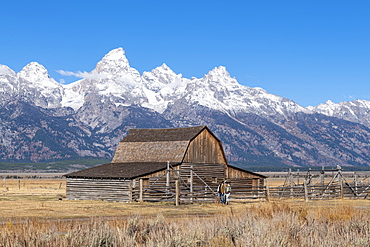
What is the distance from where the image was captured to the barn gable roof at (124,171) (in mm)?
44388

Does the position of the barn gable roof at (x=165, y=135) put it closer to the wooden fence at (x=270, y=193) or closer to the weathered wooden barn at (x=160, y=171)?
the weathered wooden barn at (x=160, y=171)

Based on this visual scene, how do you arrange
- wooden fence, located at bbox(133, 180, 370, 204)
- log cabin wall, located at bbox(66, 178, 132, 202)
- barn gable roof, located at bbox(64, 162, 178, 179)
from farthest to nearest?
1. barn gable roof, located at bbox(64, 162, 178, 179)
2. log cabin wall, located at bbox(66, 178, 132, 202)
3. wooden fence, located at bbox(133, 180, 370, 204)

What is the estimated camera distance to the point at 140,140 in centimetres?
5544

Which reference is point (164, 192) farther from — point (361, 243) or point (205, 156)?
point (361, 243)

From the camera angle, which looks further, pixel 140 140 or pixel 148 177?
pixel 140 140

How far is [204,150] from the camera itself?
173 ft

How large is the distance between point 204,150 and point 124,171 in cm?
938

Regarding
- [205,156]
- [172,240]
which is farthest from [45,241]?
[205,156]

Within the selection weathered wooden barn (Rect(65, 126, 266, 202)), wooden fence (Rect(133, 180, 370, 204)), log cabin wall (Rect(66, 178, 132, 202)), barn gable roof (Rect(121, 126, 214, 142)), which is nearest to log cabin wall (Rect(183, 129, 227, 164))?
weathered wooden barn (Rect(65, 126, 266, 202))

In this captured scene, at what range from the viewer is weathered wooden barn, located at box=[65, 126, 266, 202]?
4359 cm

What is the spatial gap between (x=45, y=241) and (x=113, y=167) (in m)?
37.3

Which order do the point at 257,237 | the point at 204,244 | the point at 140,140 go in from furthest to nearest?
the point at 140,140
the point at 204,244
the point at 257,237

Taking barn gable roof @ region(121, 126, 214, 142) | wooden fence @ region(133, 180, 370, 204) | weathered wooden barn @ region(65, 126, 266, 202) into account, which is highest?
barn gable roof @ region(121, 126, 214, 142)

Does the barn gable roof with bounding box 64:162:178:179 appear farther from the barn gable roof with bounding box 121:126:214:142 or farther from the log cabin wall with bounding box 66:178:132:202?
the barn gable roof with bounding box 121:126:214:142
